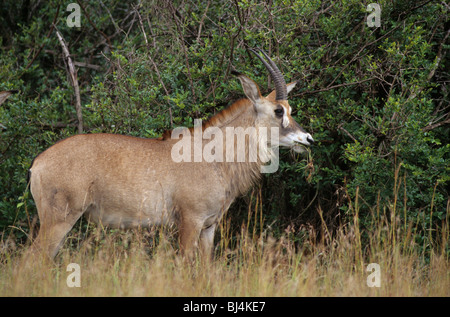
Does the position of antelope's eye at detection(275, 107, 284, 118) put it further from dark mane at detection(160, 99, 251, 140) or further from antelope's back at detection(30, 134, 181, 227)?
antelope's back at detection(30, 134, 181, 227)

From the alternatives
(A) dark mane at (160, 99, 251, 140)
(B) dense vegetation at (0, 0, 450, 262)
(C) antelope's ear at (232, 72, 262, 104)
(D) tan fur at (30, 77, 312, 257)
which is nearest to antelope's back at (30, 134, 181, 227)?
(D) tan fur at (30, 77, 312, 257)

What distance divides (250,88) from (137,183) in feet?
6.21

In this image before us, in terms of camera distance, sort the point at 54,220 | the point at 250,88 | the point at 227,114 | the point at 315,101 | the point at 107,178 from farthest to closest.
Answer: the point at 315,101, the point at 227,114, the point at 250,88, the point at 107,178, the point at 54,220

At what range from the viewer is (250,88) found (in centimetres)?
741

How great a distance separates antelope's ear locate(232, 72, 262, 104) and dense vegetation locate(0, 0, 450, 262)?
541mm

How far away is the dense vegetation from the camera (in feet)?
25.4

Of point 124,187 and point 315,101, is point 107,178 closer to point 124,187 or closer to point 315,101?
point 124,187

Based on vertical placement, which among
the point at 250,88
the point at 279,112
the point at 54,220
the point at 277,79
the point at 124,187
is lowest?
the point at 54,220

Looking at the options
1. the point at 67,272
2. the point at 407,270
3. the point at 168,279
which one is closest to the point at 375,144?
the point at 407,270

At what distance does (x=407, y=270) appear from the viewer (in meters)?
6.29

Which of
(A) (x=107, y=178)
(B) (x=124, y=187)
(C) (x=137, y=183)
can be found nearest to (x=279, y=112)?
(C) (x=137, y=183)

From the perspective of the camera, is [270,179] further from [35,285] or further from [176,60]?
[35,285]

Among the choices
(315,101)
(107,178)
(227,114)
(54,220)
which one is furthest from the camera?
(315,101)

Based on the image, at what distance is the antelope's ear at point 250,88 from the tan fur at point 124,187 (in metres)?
0.68
